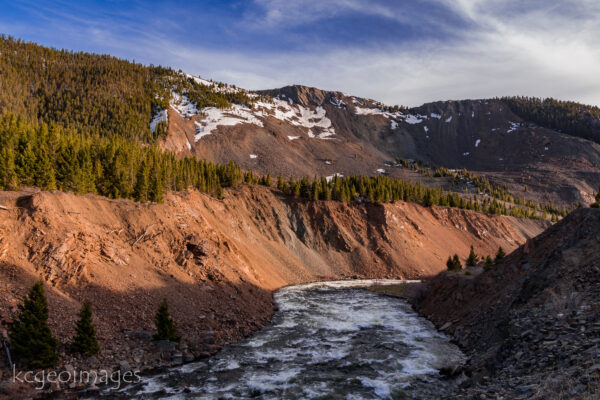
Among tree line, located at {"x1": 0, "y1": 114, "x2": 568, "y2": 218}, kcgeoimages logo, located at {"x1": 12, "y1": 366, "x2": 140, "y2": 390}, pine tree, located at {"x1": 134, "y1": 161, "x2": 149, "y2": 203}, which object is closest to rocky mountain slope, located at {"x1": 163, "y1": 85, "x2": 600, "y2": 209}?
tree line, located at {"x1": 0, "y1": 114, "x2": 568, "y2": 218}

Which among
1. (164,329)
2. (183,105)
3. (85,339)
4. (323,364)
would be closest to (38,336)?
(85,339)

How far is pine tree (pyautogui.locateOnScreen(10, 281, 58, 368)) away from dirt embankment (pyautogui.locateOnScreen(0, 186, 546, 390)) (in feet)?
4.32

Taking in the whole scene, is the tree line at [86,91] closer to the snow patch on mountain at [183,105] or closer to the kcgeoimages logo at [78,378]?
the snow patch on mountain at [183,105]

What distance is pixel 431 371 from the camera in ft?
61.7

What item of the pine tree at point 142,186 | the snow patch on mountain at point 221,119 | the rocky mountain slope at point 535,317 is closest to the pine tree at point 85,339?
the rocky mountain slope at point 535,317

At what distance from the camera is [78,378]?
16609 millimetres

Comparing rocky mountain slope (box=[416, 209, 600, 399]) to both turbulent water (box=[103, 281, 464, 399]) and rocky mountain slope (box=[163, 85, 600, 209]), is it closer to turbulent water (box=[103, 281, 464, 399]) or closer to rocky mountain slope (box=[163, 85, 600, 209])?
turbulent water (box=[103, 281, 464, 399])

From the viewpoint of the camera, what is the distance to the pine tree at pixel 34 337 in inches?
630

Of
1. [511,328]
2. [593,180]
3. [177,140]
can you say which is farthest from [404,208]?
[593,180]

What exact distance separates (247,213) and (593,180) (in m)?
178

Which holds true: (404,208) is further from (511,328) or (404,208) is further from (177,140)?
(177,140)

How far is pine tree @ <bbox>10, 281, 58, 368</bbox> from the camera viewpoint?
630 inches

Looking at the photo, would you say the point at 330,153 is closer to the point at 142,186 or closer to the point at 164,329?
the point at 142,186

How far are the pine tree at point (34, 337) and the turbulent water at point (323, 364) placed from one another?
4128 millimetres
